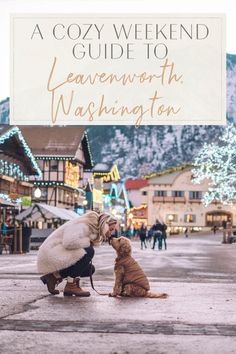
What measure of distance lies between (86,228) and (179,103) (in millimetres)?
6490

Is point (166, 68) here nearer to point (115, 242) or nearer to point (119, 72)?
point (119, 72)

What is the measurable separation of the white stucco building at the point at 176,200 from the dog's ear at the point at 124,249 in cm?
9483

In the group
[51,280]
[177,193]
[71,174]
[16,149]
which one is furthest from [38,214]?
[177,193]

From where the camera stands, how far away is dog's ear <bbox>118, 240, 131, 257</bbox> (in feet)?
30.0

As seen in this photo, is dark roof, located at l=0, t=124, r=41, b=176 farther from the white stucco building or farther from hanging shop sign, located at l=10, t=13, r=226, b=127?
the white stucco building

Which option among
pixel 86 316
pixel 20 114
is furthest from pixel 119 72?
pixel 86 316

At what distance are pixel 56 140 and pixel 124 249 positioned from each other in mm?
55463

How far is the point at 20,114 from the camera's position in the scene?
15.8 metres

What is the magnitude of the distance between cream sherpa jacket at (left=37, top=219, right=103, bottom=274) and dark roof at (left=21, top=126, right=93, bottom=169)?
172ft

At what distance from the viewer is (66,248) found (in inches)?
347

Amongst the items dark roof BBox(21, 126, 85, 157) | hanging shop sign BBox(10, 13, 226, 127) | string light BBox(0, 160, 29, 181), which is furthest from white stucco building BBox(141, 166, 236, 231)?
hanging shop sign BBox(10, 13, 226, 127)

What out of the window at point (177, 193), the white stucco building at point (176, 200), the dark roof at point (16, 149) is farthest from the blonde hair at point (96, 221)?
the window at point (177, 193)

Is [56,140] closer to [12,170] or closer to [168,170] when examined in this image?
[12,170]

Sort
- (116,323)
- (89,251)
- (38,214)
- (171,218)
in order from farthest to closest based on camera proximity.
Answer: (171,218)
(38,214)
(89,251)
(116,323)
